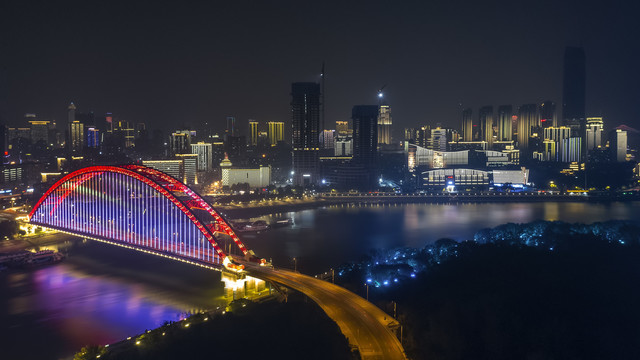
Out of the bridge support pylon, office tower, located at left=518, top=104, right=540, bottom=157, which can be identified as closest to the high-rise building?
the bridge support pylon

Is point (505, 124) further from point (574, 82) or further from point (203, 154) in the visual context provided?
point (203, 154)

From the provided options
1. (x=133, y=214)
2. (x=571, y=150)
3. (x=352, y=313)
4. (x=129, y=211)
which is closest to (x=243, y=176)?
(x=129, y=211)

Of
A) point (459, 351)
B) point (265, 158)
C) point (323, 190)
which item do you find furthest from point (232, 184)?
point (459, 351)

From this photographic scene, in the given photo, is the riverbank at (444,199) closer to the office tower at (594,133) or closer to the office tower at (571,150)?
the office tower at (571,150)

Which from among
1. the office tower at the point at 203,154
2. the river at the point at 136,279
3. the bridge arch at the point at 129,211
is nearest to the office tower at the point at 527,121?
the river at the point at 136,279

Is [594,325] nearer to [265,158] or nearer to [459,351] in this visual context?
[459,351]

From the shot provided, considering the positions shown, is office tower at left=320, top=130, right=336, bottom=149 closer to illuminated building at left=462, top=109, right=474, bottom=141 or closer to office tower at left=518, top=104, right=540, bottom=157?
illuminated building at left=462, top=109, right=474, bottom=141
